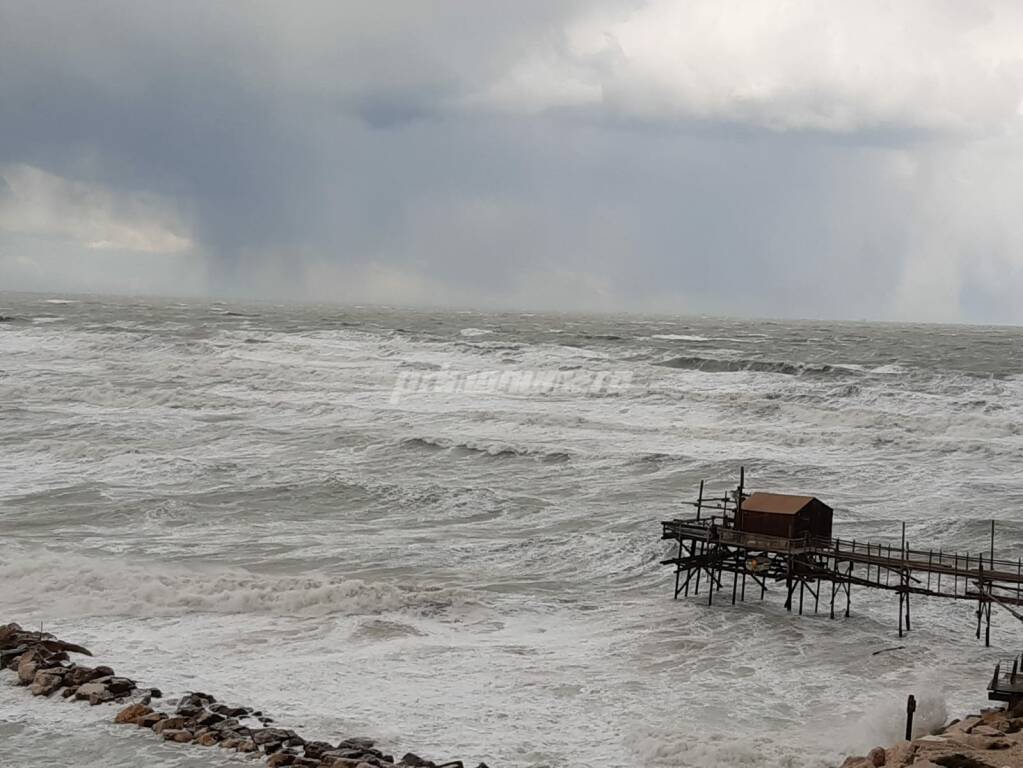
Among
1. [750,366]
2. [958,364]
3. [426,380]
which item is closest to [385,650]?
[426,380]

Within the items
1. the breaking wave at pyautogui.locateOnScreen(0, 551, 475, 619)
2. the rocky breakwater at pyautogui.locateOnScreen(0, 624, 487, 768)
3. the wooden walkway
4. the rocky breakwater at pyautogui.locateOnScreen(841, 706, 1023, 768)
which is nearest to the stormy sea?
the breaking wave at pyautogui.locateOnScreen(0, 551, 475, 619)

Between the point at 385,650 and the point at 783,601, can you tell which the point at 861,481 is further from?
the point at 385,650

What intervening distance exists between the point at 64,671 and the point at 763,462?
3277 centimetres

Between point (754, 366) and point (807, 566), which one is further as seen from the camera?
point (754, 366)

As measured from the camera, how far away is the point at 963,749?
15.7 metres

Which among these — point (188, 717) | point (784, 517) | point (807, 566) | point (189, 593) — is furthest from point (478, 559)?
point (188, 717)

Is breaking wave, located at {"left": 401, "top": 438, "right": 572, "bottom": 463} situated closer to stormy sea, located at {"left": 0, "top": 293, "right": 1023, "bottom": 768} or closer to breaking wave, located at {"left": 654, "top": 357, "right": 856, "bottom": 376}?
stormy sea, located at {"left": 0, "top": 293, "right": 1023, "bottom": 768}

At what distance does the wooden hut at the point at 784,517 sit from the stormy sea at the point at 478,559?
203 cm

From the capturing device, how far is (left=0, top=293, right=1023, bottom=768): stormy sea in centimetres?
1895

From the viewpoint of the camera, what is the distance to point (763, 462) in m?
46.2

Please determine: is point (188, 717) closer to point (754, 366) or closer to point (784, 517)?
point (784, 517)

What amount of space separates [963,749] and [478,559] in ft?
53.6

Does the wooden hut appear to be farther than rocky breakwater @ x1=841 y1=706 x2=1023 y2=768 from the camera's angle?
Yes

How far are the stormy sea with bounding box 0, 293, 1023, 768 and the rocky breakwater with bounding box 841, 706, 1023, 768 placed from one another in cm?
119
